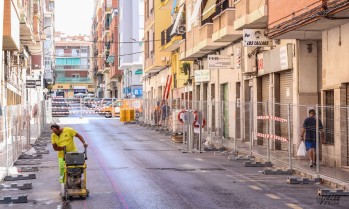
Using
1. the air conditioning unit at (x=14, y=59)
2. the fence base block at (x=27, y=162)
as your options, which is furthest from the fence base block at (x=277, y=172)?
the air conditioning unit at (x=14, y=59)

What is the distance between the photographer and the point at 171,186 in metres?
17.5

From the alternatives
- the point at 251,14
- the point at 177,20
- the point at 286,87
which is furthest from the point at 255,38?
the point at 177,20

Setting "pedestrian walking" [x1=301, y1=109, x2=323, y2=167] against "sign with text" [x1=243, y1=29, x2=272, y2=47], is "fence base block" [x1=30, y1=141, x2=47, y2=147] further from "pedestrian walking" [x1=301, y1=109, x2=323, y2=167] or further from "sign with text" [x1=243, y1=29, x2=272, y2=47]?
"pedestrian walking" [x1=301, y1=109, x2=323, y2=167]

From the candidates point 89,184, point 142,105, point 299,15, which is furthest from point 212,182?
point 142,105

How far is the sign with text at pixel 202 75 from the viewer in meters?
43.6

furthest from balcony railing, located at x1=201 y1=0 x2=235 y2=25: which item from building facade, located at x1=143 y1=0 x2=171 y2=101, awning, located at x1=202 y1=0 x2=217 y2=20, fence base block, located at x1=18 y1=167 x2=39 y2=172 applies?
building facade, located at x1=143 y1=0 x2=171 y2=101

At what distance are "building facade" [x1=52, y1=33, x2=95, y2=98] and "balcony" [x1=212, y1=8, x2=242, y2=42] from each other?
132m

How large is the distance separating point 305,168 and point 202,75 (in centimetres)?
2386

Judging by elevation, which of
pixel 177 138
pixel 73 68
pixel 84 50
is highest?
pixel 84 50

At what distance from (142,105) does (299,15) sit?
3923 centimetres

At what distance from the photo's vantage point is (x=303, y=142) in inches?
836

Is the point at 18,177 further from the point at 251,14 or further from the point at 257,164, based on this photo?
the point at 251,14

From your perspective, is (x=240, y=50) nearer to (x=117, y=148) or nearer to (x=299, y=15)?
(x=117, y=148)

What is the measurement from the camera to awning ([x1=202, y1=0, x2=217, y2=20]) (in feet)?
124
